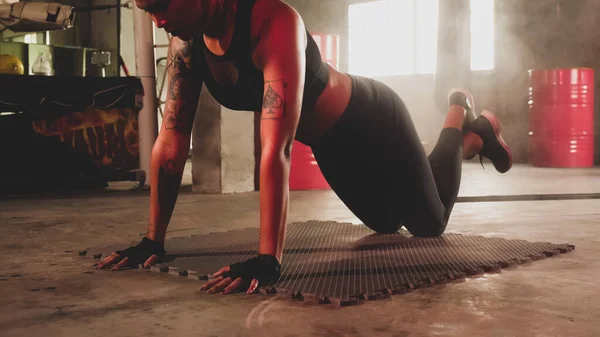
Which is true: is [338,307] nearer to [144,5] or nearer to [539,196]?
[144,5]

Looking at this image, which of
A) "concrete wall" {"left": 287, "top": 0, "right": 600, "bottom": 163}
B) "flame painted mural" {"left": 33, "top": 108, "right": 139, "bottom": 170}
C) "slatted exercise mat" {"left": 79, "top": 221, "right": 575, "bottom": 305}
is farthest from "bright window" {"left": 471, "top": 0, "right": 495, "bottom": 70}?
"slatted exercise mat" {"left": 79, "top": 221, "right": 575, "bottom": 305}


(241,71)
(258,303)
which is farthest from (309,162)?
(258,303)

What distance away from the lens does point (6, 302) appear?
5.51 feet

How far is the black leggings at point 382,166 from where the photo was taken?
221cm

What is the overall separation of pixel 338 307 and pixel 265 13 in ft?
2.71

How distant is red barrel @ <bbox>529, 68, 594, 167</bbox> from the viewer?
7.03 meters

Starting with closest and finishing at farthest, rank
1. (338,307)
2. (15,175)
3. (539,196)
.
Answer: (338,307) → (539,196) → (15,175)

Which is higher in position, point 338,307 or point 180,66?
point 180,66

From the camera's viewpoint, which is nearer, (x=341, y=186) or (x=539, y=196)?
(x=341, y=186)

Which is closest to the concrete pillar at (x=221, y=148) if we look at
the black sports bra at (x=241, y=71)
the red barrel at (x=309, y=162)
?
the red barrel at (x=309, y=162)

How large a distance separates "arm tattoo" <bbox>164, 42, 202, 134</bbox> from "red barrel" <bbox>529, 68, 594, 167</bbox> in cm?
592

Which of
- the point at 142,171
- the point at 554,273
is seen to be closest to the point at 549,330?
the point at 554,273

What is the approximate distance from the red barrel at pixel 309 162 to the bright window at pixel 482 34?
4300 mm

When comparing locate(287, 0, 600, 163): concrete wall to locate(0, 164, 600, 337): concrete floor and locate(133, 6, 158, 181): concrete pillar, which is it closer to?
locate(133, 6, 158, 181): concrete pillar
